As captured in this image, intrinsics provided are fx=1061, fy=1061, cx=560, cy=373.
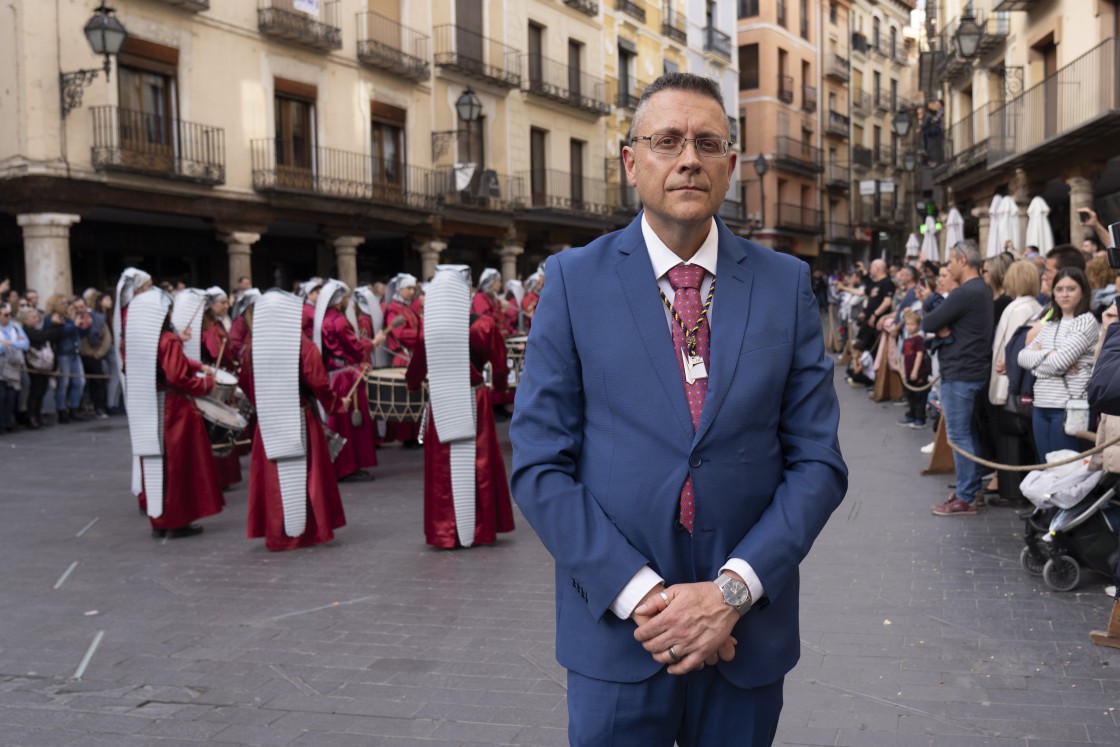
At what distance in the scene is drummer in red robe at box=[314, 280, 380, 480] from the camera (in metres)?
10.7

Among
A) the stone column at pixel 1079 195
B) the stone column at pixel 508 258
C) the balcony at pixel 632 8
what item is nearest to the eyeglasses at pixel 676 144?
the stone column at pixel 1079 195

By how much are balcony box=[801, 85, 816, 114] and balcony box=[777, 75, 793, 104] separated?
5.75 ft

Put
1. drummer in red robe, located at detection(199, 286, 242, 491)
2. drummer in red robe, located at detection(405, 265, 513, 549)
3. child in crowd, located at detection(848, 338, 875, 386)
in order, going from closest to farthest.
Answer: drummer in red robe, located at detection(405, 265, 513, 549) → drummer in red robe, located at detection(199, 286, 242, 491) → child in crowd, located at detection(848, 338, 875, 386)

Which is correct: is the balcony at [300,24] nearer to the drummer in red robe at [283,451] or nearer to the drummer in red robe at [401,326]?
the drummer in red robe at [401,326]

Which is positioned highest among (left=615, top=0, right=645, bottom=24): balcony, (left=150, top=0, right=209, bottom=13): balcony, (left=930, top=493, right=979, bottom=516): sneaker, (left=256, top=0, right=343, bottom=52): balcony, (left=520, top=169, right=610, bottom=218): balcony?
(left=615, top=0, right=645, bottom=24): balcony

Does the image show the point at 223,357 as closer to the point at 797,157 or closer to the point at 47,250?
the point at 47,250

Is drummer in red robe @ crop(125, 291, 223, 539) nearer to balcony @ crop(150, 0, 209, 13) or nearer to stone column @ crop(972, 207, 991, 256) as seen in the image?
balcony @ crop(150, 0, 209, 13)

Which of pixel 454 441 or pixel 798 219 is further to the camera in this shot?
pixel 798 219

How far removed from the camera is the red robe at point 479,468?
24.9 ft

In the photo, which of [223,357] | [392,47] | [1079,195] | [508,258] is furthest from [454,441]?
[508,258]

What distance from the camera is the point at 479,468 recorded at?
7.75 m

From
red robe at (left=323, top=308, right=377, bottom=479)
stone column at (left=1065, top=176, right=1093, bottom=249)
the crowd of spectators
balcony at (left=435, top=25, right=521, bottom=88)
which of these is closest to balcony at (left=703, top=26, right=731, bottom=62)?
balcony at (left=435, top=25, right=521, bottom=88)

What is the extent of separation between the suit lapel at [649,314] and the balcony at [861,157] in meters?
57.1

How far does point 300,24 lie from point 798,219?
33.4 meters
